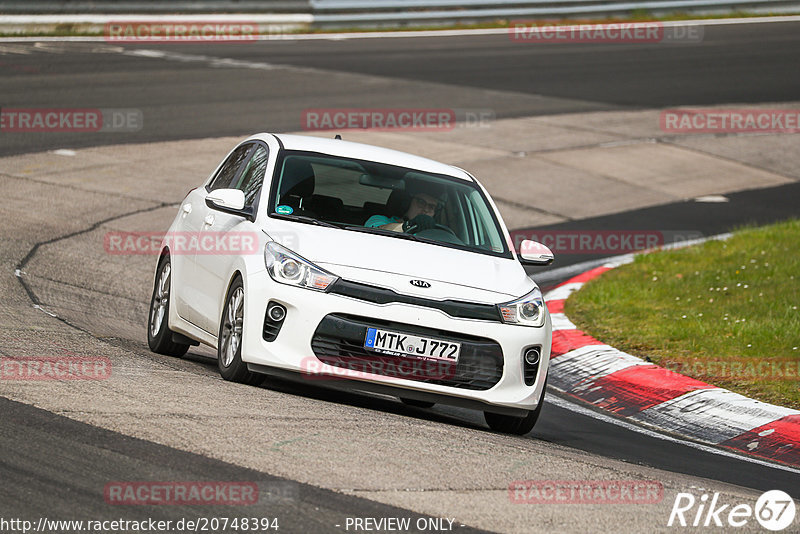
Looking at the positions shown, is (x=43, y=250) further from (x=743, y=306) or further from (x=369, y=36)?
(x=369, y=36)

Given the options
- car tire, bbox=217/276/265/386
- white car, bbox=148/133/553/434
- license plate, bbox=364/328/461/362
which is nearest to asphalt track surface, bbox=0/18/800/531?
car tire, bbox=217/276/265/386

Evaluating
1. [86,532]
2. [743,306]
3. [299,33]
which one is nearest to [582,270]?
[743,306]

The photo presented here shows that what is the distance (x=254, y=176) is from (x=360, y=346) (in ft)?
6.28

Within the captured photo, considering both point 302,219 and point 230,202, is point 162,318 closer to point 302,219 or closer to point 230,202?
point 230,202

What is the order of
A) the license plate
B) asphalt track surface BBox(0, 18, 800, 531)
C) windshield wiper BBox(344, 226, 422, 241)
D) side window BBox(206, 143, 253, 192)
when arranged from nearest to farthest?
asphalt track surface BBox(0, 18, 800, 531) → the license plate → windshield wiper BBox(344, 226, 422, 241) → side window BBox(206, 143, 253, 192)

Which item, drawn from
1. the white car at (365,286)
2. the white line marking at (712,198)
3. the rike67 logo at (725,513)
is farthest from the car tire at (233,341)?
the white line marking at (712,198)

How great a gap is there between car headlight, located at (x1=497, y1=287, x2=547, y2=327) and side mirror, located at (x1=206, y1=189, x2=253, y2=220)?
1722 mm

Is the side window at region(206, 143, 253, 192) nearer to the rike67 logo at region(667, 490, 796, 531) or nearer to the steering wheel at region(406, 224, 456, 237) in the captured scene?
the steering wheel at region(406, 224, 456, 237)

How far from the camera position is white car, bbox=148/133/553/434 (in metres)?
7.09

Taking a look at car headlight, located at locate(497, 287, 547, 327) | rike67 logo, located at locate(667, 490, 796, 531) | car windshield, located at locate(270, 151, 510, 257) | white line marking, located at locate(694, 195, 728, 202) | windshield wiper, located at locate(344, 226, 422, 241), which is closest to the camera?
rike67 logo, located at locate(667, 490, 796, 531)

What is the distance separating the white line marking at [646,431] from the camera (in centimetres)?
761

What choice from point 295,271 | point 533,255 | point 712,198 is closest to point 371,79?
point 712,198

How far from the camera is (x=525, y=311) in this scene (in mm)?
7480

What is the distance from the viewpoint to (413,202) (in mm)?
8477
